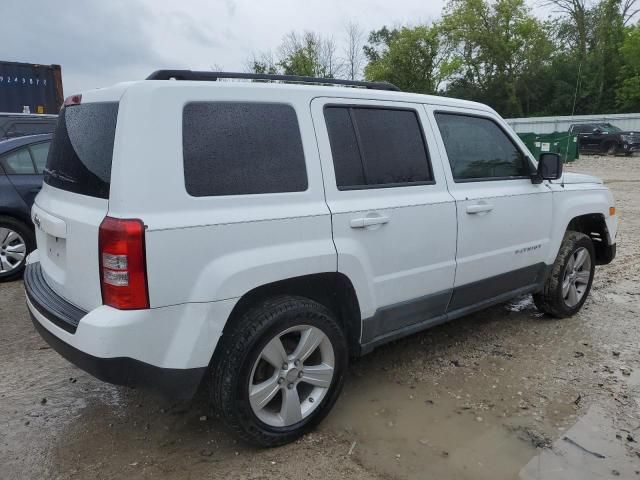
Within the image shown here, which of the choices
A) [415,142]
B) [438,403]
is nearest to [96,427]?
[438,403]

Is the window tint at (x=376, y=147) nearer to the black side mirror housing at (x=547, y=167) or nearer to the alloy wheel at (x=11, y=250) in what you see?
the black side mirror housing at (x=547, y=167)

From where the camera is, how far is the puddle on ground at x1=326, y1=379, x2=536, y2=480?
2686 mm

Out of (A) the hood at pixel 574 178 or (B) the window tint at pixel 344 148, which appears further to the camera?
(A) the hood at pixel 574 178

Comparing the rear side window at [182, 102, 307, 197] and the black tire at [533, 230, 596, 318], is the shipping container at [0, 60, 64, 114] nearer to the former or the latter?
the rear side window at [182, 102, 307, 197]

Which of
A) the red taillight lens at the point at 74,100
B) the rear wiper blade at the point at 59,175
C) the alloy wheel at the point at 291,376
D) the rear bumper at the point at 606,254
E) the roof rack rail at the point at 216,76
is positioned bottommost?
the alloy wheel at the point at 291,376

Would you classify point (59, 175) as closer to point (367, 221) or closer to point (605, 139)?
point (367, 221)

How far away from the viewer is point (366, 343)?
10.2ft

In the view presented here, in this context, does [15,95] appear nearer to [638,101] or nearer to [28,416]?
[28,416]

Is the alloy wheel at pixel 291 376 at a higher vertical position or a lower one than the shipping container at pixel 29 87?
lower

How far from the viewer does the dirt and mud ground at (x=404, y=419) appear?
2.68 m

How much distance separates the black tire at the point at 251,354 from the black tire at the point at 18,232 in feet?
13.9

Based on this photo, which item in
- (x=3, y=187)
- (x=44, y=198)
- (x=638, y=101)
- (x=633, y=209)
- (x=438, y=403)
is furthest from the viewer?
(x=638, y=101)

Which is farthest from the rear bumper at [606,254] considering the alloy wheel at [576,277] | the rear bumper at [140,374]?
the rear bumper at [140,374]

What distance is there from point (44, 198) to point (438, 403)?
265 centimetres
